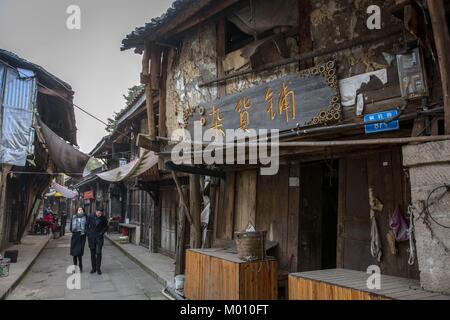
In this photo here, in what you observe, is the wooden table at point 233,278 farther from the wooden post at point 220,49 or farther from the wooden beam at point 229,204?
the wooden post at point 220,49

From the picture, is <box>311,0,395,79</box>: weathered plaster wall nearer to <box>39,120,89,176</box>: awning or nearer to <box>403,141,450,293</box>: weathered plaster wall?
<box>403,141,450,293</box>: weathered plaster wall

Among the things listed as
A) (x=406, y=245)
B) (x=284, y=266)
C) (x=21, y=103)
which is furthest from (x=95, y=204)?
(x=406, y=245)

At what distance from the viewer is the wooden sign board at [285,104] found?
523 cm

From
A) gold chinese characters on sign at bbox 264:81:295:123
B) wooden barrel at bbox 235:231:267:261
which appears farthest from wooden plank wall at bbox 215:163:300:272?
gold chinese characters on sign at bbox 264:81:295:123

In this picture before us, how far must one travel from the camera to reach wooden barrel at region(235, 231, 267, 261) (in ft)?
21.2

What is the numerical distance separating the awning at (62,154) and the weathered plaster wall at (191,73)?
22.5 ft

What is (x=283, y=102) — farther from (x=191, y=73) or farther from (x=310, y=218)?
(x=191, y=73)

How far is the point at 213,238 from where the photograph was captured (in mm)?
9047

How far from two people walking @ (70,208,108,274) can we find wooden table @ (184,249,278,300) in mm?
5238

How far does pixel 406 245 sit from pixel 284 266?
8.50 ft

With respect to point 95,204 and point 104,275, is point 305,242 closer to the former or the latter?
point 104,275

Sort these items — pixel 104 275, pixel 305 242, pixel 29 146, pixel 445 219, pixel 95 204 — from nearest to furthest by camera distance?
pixel 445 219, pixel 305 242, pixel 104 275, pixel 29 146, pixel 95 204

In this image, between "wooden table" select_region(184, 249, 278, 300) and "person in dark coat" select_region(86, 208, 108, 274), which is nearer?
"wooden table" select_region(184, 249, 278, 300)

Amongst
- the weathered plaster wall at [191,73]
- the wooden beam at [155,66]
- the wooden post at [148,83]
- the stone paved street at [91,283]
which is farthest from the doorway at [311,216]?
the wooden beam at [155,66]
